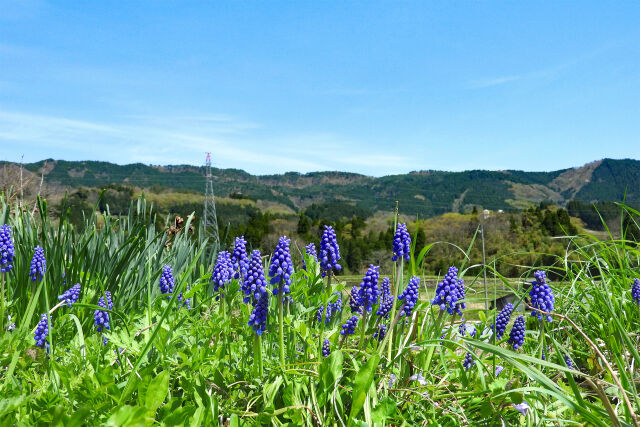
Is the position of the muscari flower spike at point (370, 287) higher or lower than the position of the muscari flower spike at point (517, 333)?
higher

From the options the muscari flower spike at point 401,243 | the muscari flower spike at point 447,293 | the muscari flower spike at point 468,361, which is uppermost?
the muscari flower spike at point 401,243

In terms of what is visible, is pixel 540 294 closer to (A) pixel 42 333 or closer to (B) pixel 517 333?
(B) pixel 517 333

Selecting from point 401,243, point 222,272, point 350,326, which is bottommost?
point 350,326

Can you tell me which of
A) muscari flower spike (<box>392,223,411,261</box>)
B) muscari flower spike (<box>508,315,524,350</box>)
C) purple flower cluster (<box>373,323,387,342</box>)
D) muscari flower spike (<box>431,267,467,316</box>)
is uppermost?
muscari flower spike (<box>392,223,411,261</box>)

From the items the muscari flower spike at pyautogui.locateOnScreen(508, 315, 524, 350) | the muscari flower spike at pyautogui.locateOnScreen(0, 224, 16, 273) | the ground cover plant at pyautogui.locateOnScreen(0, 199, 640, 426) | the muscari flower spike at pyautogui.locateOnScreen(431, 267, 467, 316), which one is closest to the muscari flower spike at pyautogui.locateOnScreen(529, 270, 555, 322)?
the ground cover plant at pyautogui.locateOnScreen(0, 199, 640, 426)

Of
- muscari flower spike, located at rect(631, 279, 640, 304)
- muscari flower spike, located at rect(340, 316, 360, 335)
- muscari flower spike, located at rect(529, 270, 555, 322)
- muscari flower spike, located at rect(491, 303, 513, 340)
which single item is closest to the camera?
muscari flower spike, located at rect(529, 270, 555, 322)

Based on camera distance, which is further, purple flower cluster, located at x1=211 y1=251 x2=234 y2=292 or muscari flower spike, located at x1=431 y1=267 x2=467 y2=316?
purple flower cluster, located at x1=211 y1=251 x2=234 y2=292

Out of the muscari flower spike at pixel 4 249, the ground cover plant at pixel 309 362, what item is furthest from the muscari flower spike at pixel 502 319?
the muscari flower spike at pixel 4 249

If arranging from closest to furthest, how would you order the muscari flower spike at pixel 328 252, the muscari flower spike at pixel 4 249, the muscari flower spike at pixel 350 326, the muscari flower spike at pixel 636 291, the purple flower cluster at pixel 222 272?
the muscari flower spike at pixel 328 252 < the muscari flower spike at pixel 350 326 < the muscari flower spike at pixel 636 291 < the muscari flower spike at pixel 4 249 < the purple flower cluster at pixel 222 272

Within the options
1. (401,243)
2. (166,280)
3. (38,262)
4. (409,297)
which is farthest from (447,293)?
(38,262)

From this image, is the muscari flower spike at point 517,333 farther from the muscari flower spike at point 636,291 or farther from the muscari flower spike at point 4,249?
the muscari flower spike at point 4,249

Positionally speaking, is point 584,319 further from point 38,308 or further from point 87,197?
point 87,197

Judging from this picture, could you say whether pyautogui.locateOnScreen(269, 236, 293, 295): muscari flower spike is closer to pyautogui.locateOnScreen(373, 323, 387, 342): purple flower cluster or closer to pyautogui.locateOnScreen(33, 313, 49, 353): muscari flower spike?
pyautogui.locateOnScreen(373, 323, 387, 342): purple flower cluster

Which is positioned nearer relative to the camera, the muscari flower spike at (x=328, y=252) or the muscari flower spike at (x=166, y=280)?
the muscari flower spike at (x=328, y=252)
